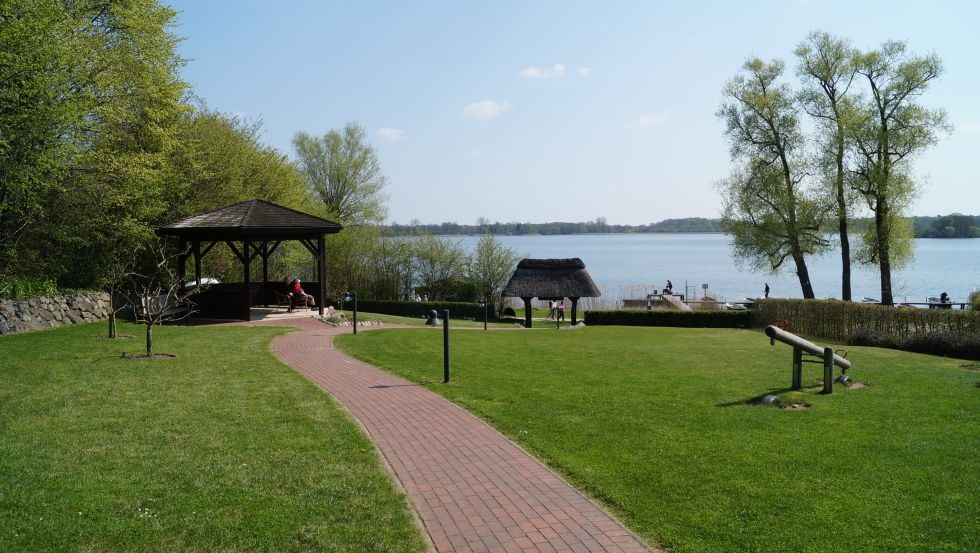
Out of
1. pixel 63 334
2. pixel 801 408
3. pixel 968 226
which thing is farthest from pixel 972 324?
pixel 968 226

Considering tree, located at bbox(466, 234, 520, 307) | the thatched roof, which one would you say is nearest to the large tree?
the thatched roof

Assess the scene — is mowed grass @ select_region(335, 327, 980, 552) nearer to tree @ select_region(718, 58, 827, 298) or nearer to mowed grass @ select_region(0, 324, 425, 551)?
mowed grass @ select_region(0, 324, 425, 551)

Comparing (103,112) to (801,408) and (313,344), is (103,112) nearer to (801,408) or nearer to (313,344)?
(313,344)

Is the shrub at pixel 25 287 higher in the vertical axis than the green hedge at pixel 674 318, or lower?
higher

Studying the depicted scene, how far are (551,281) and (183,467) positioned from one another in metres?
27.9

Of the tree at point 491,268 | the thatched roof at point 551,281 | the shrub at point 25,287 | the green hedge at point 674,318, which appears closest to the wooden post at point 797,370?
the shrub at point 25,287

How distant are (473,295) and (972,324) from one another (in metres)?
31.0

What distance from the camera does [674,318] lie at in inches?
1298

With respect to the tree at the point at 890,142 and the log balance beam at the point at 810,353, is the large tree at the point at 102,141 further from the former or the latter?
the tree at the point at 890,142

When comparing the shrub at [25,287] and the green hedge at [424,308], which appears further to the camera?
the green hedge at [424,308]

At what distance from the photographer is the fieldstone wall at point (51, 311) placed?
54.3ft

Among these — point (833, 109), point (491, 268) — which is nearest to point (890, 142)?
point (833, 109)

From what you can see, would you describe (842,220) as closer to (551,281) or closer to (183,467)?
(551,281)

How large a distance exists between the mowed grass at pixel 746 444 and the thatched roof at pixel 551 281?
59.8 feet
